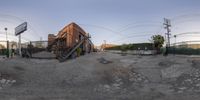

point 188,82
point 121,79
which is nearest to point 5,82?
point 121,79

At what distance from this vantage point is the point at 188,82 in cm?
2211

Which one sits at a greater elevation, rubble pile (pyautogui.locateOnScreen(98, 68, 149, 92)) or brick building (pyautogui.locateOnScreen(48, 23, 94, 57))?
brick building (pyautogui.locateOnScreen(48, 23, 94, 57))

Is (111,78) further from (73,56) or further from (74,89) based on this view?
(73,56)

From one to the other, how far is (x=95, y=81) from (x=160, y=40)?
3276cm

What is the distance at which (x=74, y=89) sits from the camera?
70.9 feet

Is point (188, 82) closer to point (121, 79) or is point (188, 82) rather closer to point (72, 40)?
point (121, 79)

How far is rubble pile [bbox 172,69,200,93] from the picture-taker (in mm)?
20734

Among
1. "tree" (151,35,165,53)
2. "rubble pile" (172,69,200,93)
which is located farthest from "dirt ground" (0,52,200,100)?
"tree" (151,35,165,53)

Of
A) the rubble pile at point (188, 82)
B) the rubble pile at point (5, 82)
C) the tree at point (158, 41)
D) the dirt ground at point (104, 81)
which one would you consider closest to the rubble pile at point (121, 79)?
the dirt ground at point (104, 81)

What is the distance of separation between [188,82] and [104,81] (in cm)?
648

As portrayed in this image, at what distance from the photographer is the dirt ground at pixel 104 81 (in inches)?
775

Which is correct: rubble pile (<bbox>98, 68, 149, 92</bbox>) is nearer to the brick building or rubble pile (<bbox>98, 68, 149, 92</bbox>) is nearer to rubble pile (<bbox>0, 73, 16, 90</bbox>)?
rubble pile (<bbox>0, 73, 16, 90</bbox>)

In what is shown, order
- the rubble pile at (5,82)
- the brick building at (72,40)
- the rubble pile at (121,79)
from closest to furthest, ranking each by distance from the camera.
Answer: the rubble pile at (5,82) < the rubble pile at (121,79) < the brick building at (72,40)

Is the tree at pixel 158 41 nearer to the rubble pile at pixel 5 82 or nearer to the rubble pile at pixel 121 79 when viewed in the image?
the rubble pile at pixel 121 79
